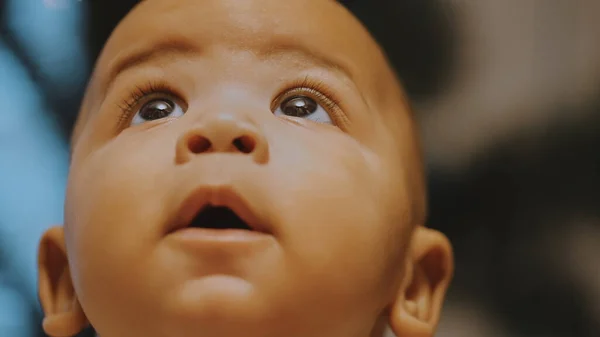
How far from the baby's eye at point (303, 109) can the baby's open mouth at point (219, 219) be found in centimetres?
13

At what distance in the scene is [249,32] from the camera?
761 mm

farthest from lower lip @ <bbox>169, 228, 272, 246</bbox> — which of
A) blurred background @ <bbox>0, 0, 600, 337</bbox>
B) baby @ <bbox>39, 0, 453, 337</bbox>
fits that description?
blurred background @ <bbox>0, 0, 600, 337</bbox>

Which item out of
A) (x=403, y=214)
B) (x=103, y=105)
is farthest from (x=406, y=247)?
(x=103, y=105)

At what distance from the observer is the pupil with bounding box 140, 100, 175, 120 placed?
0.78m

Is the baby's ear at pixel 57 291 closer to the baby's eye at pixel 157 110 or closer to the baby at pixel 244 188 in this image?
the baby at pixel 244 188

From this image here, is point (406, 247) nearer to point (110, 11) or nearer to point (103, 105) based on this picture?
point (103, 105)

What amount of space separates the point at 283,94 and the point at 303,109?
3 cm

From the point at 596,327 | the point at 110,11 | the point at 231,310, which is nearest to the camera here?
the point at 231,310

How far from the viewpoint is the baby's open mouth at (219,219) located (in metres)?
0.67

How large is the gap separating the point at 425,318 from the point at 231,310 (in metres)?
0.29

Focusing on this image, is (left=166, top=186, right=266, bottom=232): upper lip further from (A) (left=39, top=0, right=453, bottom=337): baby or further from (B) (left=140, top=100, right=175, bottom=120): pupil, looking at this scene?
(B) (left=140, top=100, right=175, bottom=120): pupil

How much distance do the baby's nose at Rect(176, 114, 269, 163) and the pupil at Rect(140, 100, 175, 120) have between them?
Result: 0.12m

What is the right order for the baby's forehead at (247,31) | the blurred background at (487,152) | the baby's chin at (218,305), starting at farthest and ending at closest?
the blurred background at (487,152), the baby's forehead at (247,31), the baby's chin at (218,305)

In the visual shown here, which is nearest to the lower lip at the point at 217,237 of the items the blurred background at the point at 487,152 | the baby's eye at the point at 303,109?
the baby's eye at the point at 303,109
